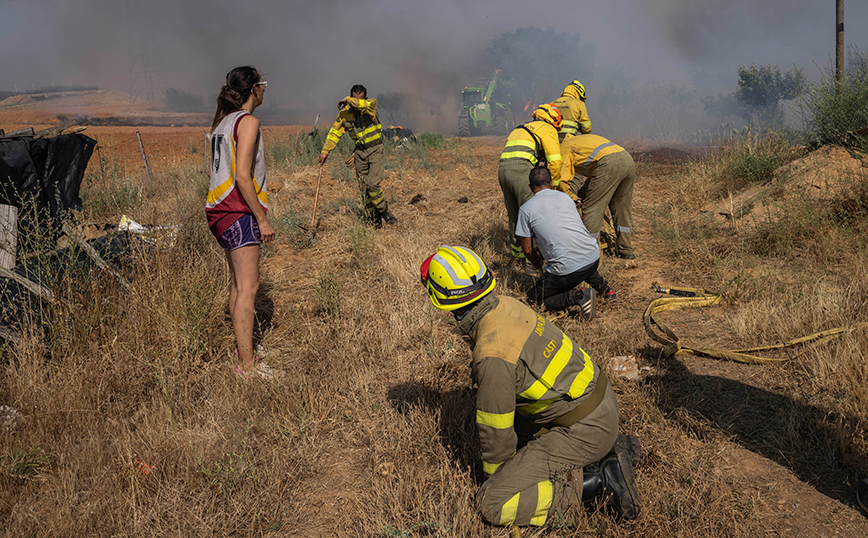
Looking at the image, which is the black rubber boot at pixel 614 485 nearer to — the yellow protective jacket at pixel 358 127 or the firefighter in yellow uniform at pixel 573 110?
the firefighter in yellow uniform at pixel 573 110

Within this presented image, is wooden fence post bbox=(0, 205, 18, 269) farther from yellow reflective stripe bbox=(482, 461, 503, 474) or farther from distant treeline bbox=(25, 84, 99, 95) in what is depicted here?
distant treeline bbox=(25, 84, 99, 95)

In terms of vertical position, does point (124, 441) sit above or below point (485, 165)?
below

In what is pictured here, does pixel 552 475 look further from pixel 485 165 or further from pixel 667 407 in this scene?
pixel 485 165

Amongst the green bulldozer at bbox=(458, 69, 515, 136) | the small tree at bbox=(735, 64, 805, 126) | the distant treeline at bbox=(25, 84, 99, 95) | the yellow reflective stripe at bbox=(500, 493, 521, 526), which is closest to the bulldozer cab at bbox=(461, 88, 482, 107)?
the green bulldozer at bbox=(458, 69, 515, 136)

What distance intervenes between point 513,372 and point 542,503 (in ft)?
1.97

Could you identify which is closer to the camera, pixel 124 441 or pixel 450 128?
pixel 124 441

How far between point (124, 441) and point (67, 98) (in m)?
67.7

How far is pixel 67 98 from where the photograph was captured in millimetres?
55781

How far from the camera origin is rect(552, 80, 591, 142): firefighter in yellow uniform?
20.7ft

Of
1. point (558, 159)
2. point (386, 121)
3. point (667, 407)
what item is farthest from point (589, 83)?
point (667, 407)

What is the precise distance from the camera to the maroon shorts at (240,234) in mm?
3381

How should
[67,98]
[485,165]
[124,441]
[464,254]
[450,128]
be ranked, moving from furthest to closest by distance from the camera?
[67,98] < [450,128] < [485,165] < [124,441] < [464,254]

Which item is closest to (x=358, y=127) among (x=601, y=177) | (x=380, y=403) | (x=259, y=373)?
(x=601, y=177)

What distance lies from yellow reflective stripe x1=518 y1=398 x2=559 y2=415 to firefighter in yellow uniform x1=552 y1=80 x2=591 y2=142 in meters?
4.50
